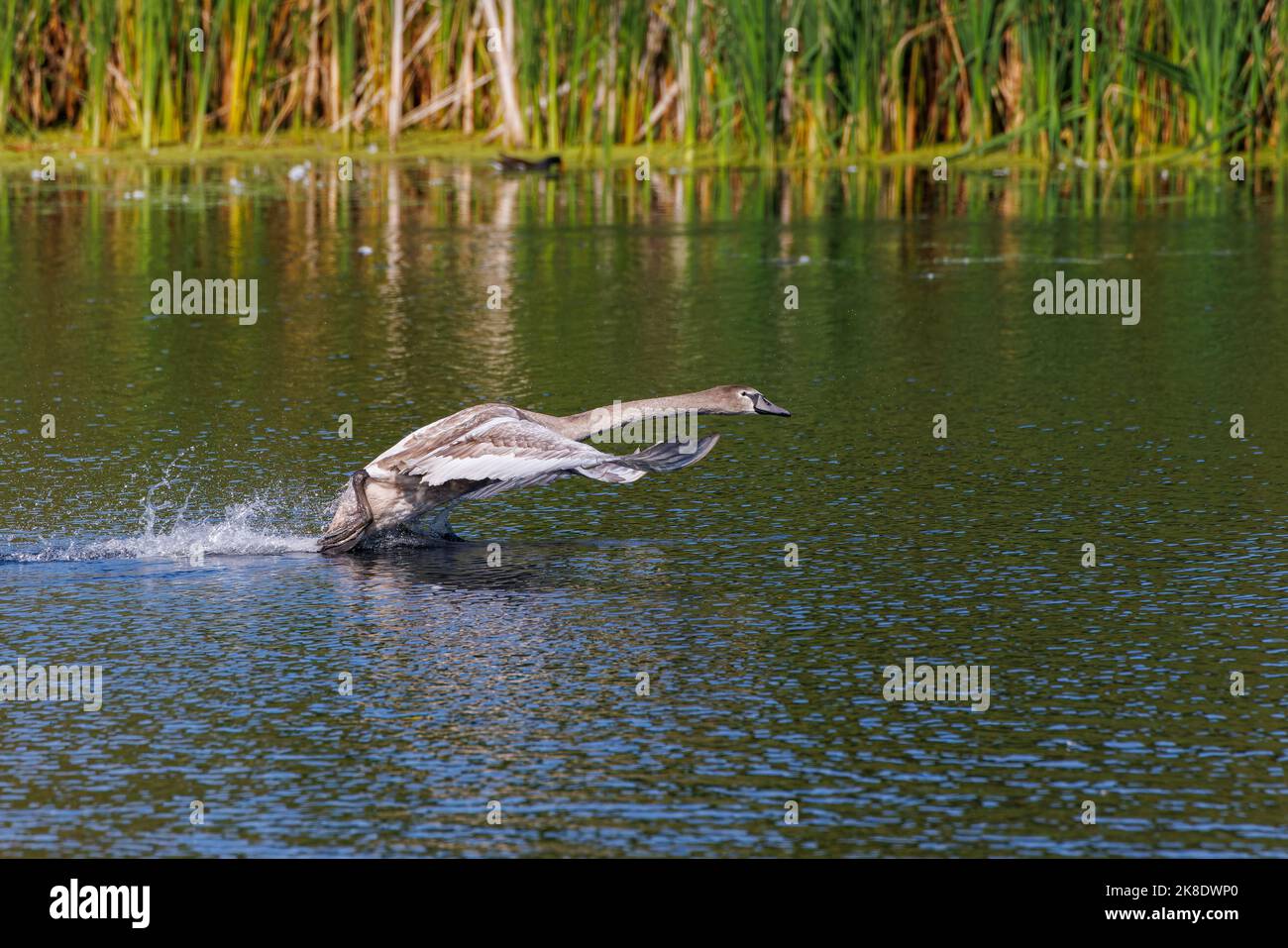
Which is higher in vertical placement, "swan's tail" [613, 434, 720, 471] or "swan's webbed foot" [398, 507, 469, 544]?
"swan's tail" [613, 434, 720, 471]

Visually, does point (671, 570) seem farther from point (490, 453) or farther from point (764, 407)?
point (764, 407)

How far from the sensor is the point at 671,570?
25.6 feet

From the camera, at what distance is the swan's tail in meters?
7.59

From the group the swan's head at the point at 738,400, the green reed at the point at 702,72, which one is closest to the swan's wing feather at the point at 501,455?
the swan's head at the point at 738,400

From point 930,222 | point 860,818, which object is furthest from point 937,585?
point 930,222

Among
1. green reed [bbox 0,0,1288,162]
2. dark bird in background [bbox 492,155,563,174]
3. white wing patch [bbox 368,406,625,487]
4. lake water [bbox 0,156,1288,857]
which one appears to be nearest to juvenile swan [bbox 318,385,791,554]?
white wing patch [bbox 368,406,625,487]

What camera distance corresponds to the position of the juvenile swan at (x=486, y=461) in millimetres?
7504

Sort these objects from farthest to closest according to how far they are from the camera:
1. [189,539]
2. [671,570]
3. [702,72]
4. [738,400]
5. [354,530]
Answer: [702,72], [738,400], [189,539], [354,530], [671,570]

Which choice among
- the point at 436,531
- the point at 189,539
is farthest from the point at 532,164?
the point at 189,539

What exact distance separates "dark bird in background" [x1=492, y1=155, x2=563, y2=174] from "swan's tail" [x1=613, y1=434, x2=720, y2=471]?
1477 centimetres

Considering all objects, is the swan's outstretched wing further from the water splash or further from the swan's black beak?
the swan's black beak

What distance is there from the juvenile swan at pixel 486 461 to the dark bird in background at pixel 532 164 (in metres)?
14.1

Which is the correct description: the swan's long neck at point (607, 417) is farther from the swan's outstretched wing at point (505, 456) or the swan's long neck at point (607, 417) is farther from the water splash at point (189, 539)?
the water splash at point (189, 539)

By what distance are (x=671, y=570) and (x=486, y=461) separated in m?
0.79
